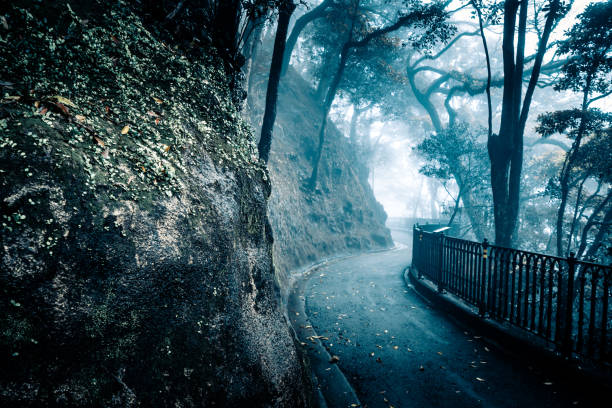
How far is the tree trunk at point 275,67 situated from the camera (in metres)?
6.88

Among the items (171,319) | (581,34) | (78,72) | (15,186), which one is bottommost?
(171,319)

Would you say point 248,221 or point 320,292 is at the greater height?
point 248,221

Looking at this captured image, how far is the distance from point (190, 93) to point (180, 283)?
8.92 ft

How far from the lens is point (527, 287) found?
412 centimetres

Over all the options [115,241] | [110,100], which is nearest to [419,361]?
[115,241]

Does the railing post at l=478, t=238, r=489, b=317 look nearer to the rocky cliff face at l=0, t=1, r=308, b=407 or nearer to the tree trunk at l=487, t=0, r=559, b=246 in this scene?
the tree trunk at l=487, t=0, r=559, b=246

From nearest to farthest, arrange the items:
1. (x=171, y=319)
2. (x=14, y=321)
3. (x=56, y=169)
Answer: (x=14, y=321)
(x=56, y=169)
(x=171, y=319)

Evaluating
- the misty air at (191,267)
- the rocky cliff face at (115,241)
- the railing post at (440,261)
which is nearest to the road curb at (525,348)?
the misty air at (191,267)

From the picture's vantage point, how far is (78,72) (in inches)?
105

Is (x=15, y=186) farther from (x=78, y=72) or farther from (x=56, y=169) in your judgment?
(x=78, y=72)

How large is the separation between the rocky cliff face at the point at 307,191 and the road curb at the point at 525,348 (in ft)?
18.2

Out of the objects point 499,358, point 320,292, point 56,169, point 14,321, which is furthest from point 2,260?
point 320,292

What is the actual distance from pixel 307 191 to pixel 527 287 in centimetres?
1288

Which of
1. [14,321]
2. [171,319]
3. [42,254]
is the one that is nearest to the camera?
[14,321]
